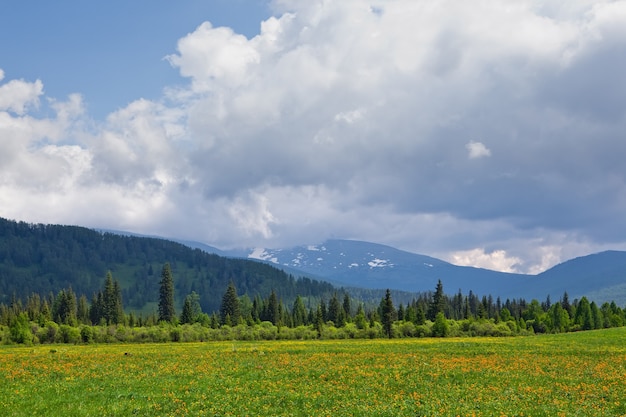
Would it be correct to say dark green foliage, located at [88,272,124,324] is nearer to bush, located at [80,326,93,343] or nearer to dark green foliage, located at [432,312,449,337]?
bush, located at [80,326,93,343]

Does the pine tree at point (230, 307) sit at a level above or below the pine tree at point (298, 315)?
above

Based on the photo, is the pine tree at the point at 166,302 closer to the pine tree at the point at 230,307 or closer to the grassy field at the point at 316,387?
the pine tree at the point at 230,307

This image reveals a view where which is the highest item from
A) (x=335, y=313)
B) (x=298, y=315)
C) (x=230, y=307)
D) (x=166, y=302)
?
(x=166, y=302)

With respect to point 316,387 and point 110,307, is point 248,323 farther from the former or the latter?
point 316,387

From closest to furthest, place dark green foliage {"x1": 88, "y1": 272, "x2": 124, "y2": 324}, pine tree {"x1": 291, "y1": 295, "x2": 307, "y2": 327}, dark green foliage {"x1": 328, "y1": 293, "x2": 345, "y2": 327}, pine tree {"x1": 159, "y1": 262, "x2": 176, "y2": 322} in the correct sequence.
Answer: dark green foliage {"x1": 88, "y1": 272, "x2": 124, "y2": 324} < pine tree {"x1": 159, "y1": 262, "x2": 176, "y2": 322} < dark green foliage {"x1": 328, "y1": 293, "x2": 345, "y2": 327} < pine tree {"x1": 291, "y1": 295, "x2": 307, "y2": 327}

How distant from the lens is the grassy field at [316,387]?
25.4m

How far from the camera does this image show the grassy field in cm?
2536

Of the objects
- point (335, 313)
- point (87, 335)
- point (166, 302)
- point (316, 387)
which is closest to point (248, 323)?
point (166, 302)

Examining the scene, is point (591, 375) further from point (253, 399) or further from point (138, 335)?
point (138, 335)

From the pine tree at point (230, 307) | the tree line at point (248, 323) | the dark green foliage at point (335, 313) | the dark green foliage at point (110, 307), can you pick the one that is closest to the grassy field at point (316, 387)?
the tree line at point (248, 323)

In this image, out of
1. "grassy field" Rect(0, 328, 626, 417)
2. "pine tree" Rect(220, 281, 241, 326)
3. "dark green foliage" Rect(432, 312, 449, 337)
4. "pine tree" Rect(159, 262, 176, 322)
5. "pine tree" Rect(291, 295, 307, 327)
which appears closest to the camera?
"grassy field" Rect(0, 328, 626, 417)

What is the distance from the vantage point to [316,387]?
31.4 m

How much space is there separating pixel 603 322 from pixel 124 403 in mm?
167806

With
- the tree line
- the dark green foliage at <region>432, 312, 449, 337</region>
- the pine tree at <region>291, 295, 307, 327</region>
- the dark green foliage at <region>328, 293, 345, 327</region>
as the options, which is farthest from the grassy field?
the pine tree at <region>291, 295, 307, 327</region>
